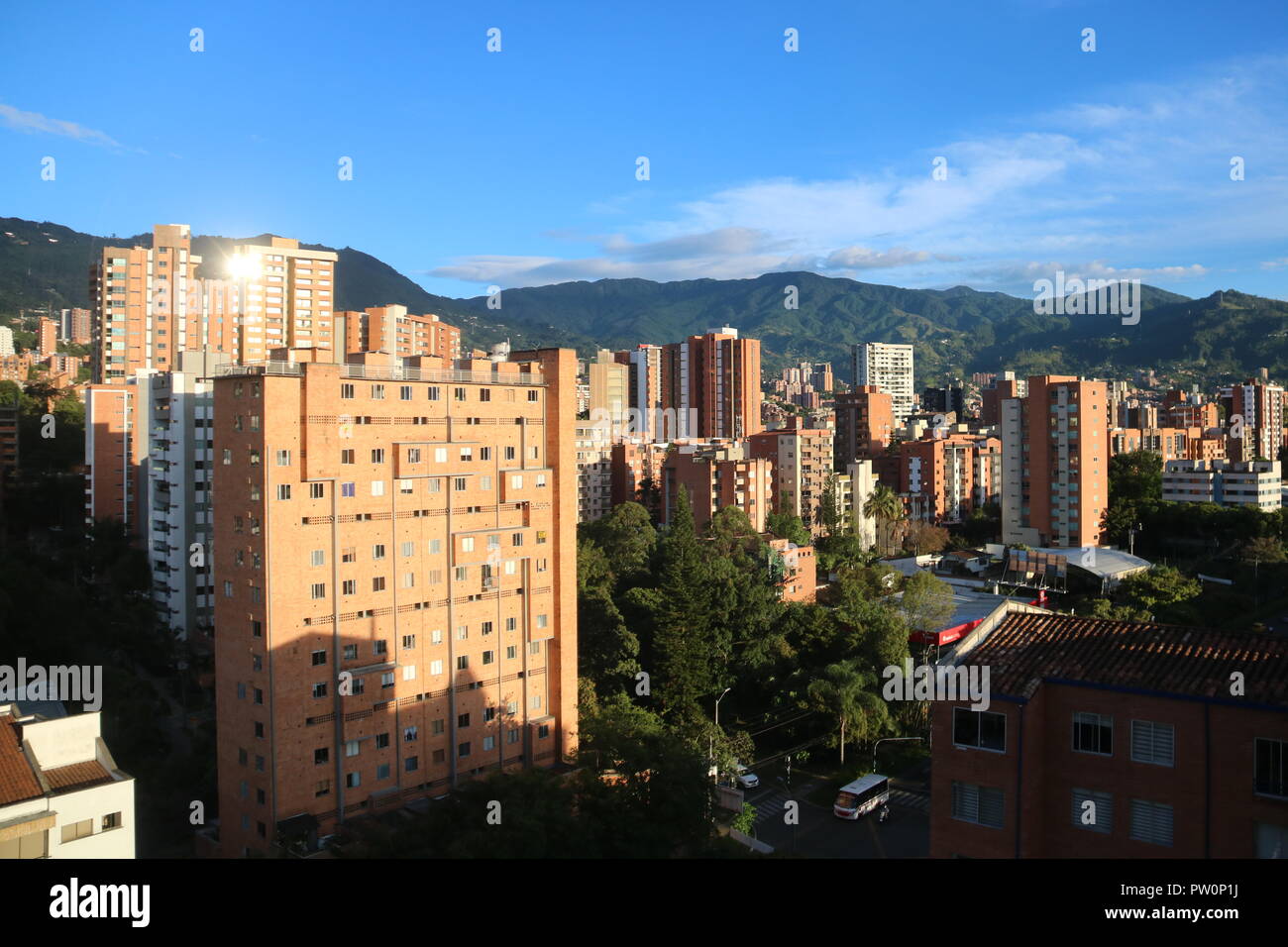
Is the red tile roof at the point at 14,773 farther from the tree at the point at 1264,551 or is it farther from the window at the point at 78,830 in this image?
the tree at the point at 1264,551

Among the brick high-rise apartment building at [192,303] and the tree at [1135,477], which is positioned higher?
the brick high-rise apartment building at [192,303]

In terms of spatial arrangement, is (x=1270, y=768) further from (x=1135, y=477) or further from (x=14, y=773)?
(x=1135, y=477)

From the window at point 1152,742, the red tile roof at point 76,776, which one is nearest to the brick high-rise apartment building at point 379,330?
the red tile roof at point 76,776

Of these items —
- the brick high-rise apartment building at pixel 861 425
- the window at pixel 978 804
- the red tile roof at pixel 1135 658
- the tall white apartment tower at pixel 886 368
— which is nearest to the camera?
the red tile roof at pixel 1135 658

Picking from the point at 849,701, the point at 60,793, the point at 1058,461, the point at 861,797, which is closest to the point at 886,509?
the point at 1058,461

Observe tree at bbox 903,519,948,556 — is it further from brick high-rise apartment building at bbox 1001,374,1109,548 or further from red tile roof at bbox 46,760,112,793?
red tile roof at bbox 46,760,112,793

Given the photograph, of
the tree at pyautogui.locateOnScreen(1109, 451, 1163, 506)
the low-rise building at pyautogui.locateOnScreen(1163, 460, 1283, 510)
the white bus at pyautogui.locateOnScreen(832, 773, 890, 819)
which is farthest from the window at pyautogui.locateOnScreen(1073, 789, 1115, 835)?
the low-rise building at pyautogui.locateOnScreen(1163, 460, 1283, 510)
